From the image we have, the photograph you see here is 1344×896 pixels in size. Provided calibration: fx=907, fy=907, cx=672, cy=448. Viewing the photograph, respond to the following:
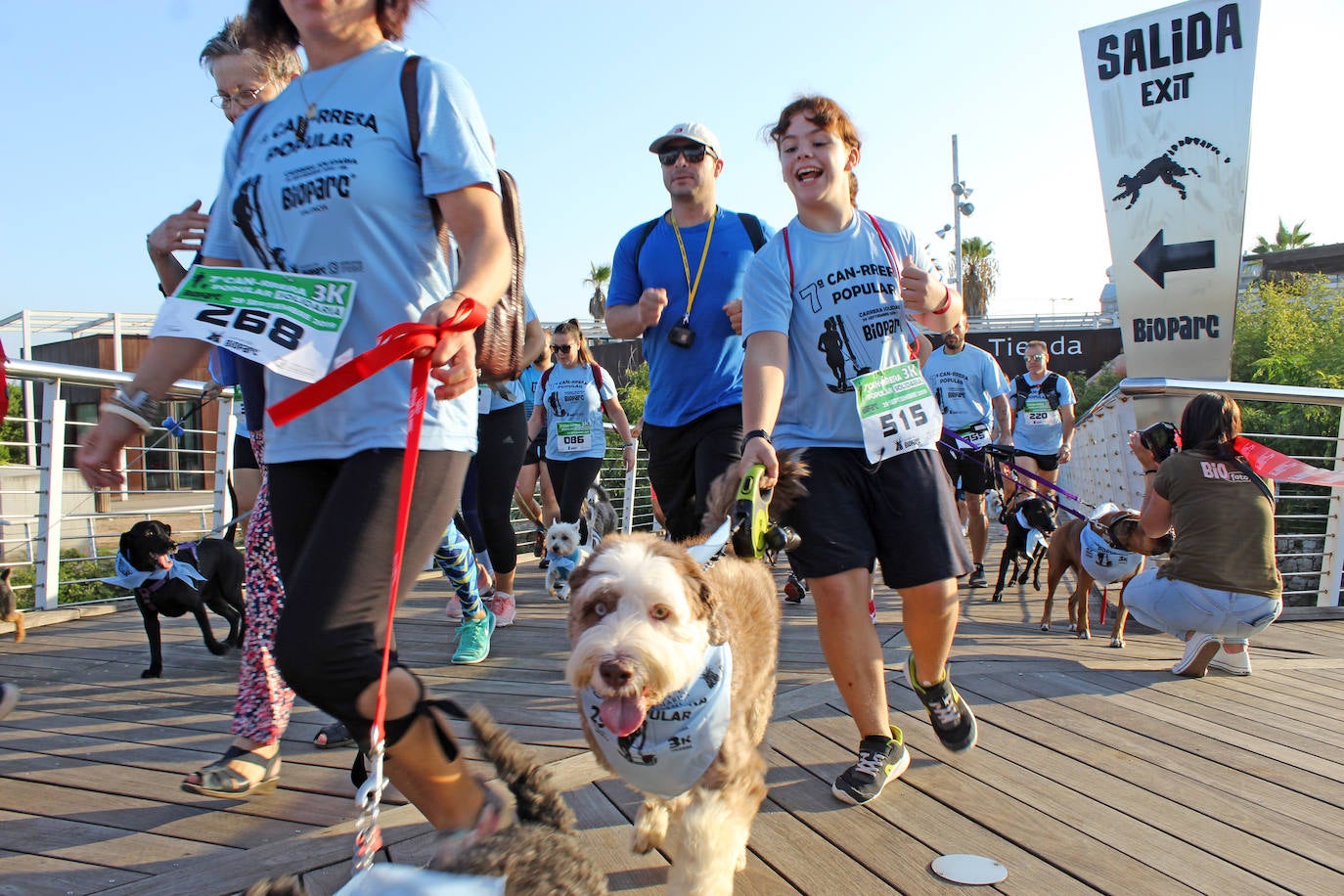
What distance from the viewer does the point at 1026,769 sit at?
2943 mm

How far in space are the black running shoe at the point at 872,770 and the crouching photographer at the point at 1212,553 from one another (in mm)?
2111

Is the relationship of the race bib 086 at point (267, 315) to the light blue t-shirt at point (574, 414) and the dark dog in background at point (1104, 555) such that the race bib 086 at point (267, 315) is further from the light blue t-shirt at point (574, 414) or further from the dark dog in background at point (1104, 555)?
the light blue t-shirt at point (574, 414)

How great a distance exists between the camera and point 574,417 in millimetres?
6980

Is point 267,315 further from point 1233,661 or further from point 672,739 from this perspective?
point 1233,661

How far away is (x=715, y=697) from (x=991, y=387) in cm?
627

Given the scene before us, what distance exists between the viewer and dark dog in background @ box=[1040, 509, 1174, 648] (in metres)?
4.95

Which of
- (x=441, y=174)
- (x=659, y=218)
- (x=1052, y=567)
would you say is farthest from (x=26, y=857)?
(x=1052, y=567)

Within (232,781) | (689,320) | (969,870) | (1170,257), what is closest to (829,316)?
(689,320)

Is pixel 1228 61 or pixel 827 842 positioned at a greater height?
pixel 1228 61

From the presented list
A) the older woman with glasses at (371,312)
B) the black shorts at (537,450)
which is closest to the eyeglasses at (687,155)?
the older woman with glasses at (371,312)

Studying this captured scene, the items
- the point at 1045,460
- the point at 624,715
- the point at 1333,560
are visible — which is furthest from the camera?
the point at 1045,460

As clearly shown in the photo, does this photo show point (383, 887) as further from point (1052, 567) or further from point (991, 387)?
point (991, 387)

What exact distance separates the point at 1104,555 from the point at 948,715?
294cm

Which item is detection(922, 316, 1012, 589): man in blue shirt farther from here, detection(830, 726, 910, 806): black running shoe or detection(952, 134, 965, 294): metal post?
detection(952, 134, 965, 294): metal post
